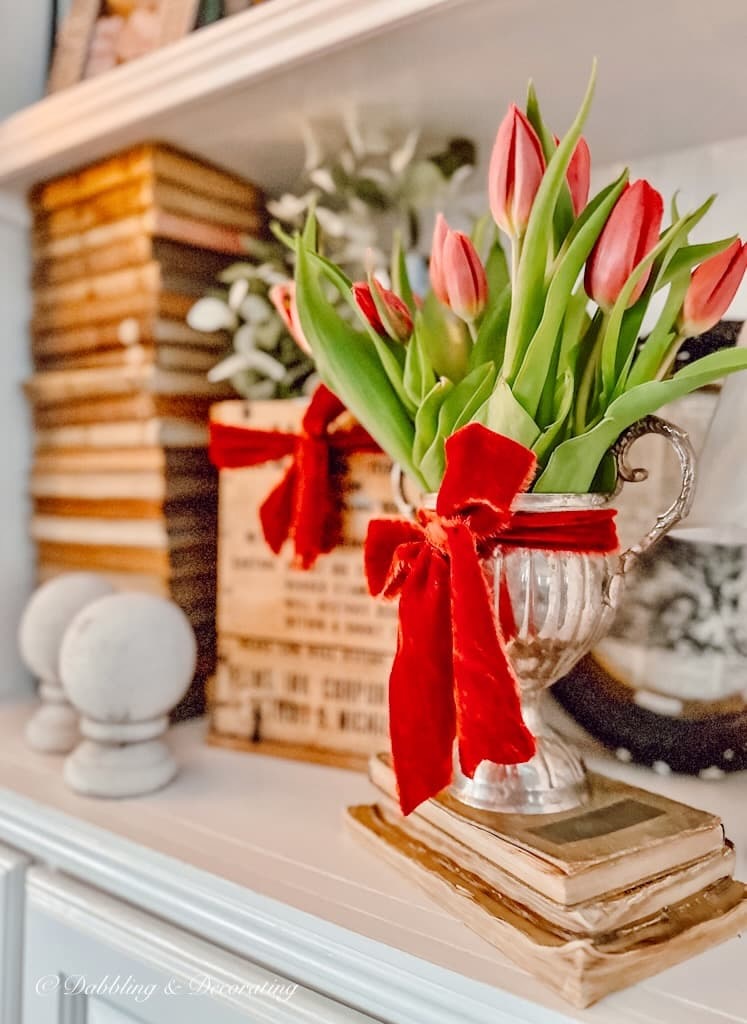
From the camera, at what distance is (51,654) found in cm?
76

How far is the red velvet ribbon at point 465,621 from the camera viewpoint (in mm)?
428

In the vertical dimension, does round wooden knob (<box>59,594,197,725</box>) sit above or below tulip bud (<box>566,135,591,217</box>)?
below

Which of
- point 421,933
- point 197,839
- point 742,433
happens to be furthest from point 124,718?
point 742,433

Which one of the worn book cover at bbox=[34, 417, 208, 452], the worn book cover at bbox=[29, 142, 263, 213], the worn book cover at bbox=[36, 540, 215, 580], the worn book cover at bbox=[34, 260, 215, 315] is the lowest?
the worn book cover at bbox=[36, 540, 215, 580]

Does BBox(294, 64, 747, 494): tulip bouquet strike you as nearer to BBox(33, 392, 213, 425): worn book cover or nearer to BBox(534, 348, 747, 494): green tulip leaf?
BBox(534, 348, 747, 494): green tulip leaf

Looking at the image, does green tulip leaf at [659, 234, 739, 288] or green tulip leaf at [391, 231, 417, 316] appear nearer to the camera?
green tulip leaf at [659, 234, 739, 288]

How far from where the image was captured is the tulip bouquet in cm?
47

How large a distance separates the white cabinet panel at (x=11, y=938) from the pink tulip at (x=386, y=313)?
47cm

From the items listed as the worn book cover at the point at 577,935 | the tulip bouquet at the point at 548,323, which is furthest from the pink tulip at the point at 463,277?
the worn book cover at the point at 577,935

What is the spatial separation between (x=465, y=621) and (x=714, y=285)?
0.23 metres

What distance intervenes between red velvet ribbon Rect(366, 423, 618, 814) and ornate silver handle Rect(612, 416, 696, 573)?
0.02 metres

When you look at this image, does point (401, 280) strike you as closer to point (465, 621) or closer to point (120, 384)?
point (465, 621)


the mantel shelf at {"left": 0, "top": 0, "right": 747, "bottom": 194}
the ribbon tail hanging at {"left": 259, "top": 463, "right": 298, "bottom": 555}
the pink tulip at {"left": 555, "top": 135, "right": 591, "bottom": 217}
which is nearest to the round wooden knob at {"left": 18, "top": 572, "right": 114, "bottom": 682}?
the ribbon tail hanging at {"left": 259, "top": 463, "right": 298, "bottom": 555}

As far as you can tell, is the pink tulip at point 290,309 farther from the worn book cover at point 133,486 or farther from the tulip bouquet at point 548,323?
the worn book cover at point 133,486
